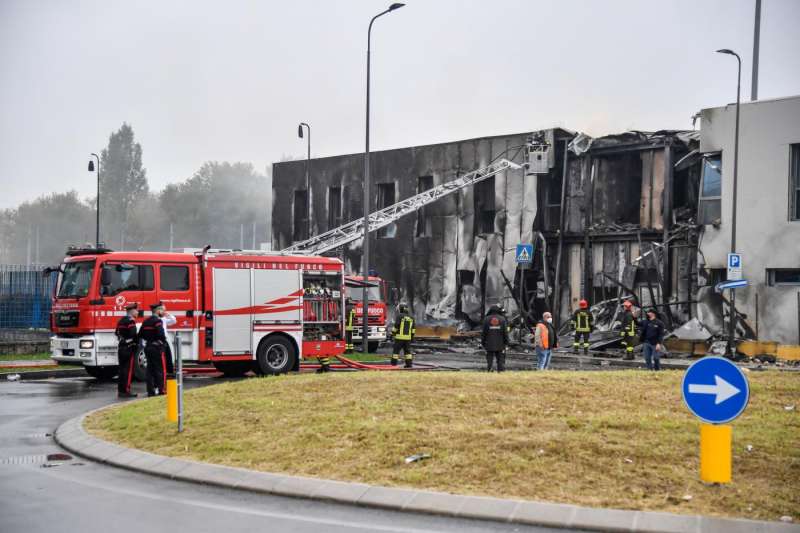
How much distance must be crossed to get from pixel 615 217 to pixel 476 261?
6.63 meters

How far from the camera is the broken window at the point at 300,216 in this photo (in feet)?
164

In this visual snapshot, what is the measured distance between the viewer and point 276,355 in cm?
2134

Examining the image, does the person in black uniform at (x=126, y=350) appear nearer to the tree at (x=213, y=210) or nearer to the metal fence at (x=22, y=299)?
the metal fence at (x=22, y=299)

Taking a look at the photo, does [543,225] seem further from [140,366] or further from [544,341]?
[140,366]

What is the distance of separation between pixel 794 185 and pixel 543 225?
35.5 feet

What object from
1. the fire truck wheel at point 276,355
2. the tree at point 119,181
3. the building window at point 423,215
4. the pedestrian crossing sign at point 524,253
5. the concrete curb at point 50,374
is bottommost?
the concrete curb at point 50,374

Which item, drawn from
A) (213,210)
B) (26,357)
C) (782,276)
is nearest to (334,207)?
(782,276)

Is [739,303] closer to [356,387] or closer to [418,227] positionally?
[418,227]

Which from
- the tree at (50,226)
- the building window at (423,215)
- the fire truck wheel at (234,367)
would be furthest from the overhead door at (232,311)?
the tree at (50,226)

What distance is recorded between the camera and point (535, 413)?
10672mm

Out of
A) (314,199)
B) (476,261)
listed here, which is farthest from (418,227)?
(314,199)

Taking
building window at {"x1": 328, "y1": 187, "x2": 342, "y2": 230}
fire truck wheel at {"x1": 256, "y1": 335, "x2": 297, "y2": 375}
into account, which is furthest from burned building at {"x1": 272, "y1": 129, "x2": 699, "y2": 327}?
Answer: fire truck wheel at {"x1": 256, "y1": 335, "x2": 297, "y2": 375}

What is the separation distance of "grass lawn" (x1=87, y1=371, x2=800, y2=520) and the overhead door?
673 cm

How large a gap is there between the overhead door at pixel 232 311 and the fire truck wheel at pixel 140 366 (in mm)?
1565
